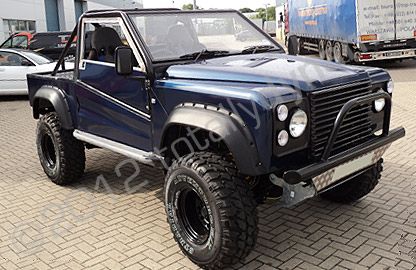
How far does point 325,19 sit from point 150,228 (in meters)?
14.3

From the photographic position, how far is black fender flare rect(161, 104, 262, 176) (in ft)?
10.6

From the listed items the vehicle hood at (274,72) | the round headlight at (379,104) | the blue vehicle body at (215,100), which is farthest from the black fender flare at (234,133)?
the round headlight at (379,104)

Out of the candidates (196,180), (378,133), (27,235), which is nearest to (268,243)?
(196,180)

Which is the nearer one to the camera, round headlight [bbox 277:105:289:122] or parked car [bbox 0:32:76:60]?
round headlight [bbox 277:105:289:122]

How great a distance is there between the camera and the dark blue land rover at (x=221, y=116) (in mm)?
3312

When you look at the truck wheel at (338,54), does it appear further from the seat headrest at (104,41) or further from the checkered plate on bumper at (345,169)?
the checkered plate on bumper at (345,169)

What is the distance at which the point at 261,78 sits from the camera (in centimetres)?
362

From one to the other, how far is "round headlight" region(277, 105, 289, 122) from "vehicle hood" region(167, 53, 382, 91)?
27cm

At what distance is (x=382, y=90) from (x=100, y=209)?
121 inches

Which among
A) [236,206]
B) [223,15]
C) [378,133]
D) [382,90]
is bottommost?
[236,206]

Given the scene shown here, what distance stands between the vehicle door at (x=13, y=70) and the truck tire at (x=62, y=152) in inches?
298

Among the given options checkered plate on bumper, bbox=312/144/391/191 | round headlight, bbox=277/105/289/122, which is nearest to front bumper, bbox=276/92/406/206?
checkered plate on bumper, bbox=312/144/391/191

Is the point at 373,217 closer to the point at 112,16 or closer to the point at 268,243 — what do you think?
the point at 268,243

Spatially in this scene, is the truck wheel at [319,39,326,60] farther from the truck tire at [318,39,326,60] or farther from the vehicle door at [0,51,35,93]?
the vehicle door at [0,51,35,93]
